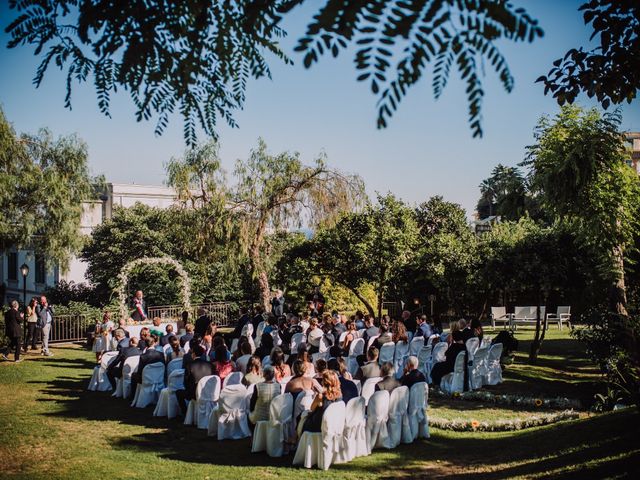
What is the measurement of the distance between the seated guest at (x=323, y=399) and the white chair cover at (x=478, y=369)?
603 centimetres

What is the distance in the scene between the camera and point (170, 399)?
35.9 ft

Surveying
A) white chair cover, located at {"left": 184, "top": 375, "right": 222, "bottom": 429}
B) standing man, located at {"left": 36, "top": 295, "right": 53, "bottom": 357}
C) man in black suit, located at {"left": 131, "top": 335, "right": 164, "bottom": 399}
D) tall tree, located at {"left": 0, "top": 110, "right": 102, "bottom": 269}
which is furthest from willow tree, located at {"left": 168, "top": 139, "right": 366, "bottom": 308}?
white chair cover, located at {"left": 184, "top": 375, "right": 222, "bottom": 429}

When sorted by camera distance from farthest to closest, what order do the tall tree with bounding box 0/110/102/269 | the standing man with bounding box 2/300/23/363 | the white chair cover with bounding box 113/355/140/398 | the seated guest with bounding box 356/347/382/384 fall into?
1. the tall tree with bounding box 0/110/102/269
2. the standing man with bounding box 2/300/23/363
3. the white chair cover with bounding box 113/355/140/398
4. the seated guest with bounding box 356/347/382/384

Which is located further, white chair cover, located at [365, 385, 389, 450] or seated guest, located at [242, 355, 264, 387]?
seated guest, located at [242, 355, 264, 387]

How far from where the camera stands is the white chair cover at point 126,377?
12547mm

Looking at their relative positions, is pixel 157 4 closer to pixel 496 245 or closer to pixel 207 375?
pixel 207 375

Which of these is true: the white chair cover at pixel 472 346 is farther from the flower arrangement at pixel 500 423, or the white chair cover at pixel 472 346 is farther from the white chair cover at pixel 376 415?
the white chair cover at pixel 376 415

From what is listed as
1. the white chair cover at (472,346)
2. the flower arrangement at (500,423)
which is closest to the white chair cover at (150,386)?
the flower arrangement at (500,423)

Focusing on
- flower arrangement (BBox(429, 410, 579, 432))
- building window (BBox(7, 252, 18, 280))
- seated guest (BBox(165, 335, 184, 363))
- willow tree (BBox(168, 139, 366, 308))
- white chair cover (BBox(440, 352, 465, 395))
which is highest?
willow tree (BBox(168, 139, 366, 308))

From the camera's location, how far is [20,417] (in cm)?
1079

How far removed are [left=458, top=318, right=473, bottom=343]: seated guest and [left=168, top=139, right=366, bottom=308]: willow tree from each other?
10203 millimetres

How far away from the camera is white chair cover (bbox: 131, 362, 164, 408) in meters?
11.8

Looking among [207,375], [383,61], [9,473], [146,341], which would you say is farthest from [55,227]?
[383,61]

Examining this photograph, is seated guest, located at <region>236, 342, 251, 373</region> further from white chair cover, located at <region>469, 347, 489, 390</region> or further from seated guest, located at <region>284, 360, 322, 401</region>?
white chair cover, located at <region>469, 347, 489, 390</region>
